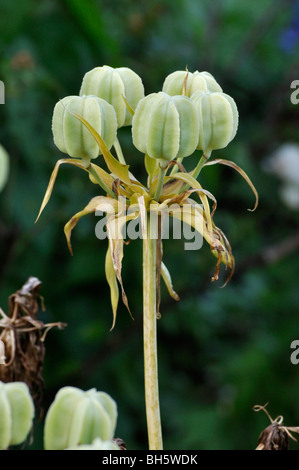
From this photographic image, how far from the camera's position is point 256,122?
1444 mm

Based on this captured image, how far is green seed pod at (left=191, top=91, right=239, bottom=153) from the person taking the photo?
0.30m

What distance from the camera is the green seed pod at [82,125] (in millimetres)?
285

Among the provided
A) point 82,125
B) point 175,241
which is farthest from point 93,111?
point 175,241

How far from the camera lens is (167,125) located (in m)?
0.28

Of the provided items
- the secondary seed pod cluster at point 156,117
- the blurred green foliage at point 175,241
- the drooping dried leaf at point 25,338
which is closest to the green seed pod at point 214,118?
the secondary seed pod cluster at point 156,117

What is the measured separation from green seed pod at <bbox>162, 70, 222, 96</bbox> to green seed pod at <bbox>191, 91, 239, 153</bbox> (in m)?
0.01

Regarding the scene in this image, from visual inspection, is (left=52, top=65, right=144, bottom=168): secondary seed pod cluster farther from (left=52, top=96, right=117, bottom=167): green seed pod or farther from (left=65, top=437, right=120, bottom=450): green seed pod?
(left=65, top=437, right=120, bottom=450): green seed pod

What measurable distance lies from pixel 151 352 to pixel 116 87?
12cm

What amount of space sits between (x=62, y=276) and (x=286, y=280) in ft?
1.49

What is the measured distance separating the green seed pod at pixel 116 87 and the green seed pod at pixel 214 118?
0.03 metres

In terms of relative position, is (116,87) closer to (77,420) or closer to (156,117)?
(156,117)

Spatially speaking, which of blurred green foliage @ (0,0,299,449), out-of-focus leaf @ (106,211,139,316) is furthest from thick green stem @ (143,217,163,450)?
blurred green foliage @ (0,0,299,449)

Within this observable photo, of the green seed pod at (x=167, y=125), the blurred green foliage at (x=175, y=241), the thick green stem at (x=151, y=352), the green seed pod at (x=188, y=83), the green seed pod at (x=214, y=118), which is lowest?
the thick green stem at (x=151, y=352)

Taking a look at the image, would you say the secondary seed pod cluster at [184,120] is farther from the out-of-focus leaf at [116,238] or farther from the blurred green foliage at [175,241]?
the blurred green foliage at [175,241]
